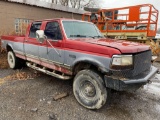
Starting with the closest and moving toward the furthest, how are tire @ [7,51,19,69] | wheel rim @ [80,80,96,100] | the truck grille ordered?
the truck grille < wheel rim @ [80,80,96,100] < tire @ [7,51,19,69]

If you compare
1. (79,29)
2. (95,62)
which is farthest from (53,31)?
(95,62)

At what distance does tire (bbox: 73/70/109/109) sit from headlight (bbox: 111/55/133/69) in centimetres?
50

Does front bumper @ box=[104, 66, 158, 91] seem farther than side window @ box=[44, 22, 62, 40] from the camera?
No

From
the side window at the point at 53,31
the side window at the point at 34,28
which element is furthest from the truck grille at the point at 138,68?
the side window at the point at 34,28

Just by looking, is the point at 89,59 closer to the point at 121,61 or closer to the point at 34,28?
the point at 121,61

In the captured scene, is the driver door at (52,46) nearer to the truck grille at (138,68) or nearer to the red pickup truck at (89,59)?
the red pickup truck at (89,59)

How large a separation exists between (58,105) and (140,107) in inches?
78.2

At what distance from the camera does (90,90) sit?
3621mm

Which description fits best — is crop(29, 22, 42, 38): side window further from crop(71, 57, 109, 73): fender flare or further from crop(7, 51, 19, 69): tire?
crop(71, 57, 109, 73): fender flare

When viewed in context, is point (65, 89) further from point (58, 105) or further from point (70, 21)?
point (70, 21)

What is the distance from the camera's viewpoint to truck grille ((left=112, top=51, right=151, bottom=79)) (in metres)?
3.12

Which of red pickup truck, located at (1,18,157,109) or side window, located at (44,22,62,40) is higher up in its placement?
side window, located at (44,22,62,40)

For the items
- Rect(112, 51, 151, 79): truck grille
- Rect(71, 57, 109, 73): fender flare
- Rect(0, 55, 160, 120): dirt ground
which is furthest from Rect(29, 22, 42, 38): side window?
Rect(112, 51, 151, 79): truck grille

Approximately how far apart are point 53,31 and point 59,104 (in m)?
1.98
